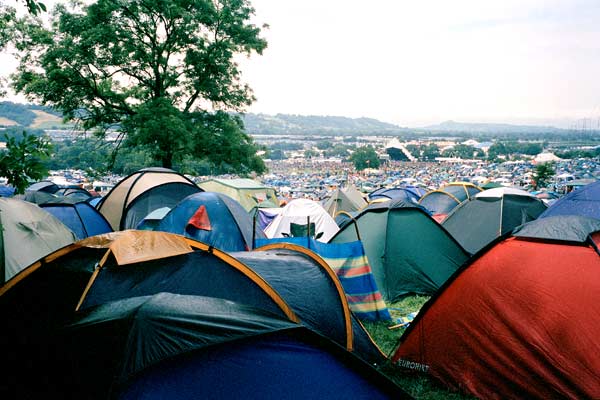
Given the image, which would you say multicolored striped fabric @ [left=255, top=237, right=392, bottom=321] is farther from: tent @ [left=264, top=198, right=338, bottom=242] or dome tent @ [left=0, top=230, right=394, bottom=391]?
tent @ [left=264, top=198, right=338, bottom=242]

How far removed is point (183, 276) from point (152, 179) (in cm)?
761

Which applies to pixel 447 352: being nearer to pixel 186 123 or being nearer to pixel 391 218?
pixel 391 218

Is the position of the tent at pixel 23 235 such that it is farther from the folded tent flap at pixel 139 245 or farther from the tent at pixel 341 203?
the tent at pixel 341 203

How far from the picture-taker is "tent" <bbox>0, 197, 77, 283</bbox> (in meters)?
5.52

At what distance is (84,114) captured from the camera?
19.9 metres

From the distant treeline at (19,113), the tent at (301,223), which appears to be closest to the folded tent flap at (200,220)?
the tent at (301,223)

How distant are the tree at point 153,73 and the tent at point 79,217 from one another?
880 cm

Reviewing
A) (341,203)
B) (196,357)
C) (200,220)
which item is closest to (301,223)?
(200,220)

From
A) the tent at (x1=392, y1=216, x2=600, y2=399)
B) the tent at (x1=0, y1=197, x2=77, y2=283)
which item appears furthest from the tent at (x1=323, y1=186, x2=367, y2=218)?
the tent at (x1=392, y1=216, x2=600, y2=399)

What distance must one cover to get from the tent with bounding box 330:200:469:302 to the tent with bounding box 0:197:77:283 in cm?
445

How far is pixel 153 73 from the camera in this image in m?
20.2

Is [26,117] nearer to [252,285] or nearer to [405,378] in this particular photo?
[252,285]

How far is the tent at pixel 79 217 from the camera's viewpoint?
870cm

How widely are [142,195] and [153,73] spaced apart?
11636mm
